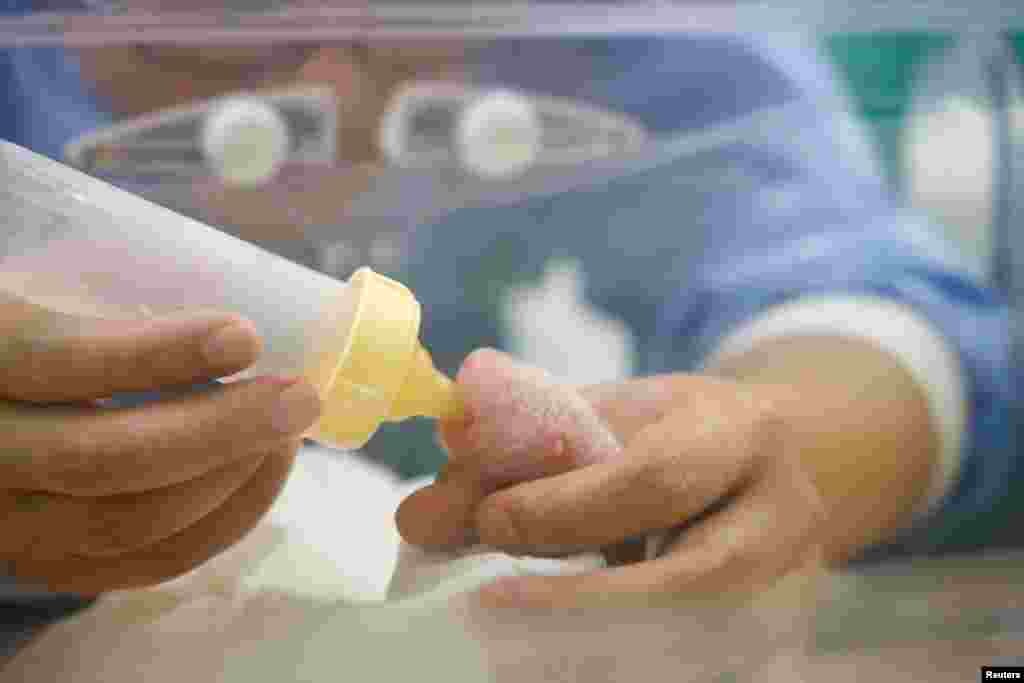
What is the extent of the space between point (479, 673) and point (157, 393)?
0.47ft

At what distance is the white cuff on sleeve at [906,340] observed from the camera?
2.18 ft

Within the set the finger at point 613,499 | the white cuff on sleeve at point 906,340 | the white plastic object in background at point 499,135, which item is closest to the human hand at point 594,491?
the finger at point 613,499

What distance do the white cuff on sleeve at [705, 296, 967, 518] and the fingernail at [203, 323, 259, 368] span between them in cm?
42

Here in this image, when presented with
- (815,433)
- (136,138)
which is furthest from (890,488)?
(136,138)

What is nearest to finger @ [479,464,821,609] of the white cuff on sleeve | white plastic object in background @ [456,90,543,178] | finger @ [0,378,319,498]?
finger @ [0,378,319,498]

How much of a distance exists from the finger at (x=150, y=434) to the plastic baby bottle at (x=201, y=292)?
0.5 inches

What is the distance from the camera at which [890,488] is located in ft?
1.98

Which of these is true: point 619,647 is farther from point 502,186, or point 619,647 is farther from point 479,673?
point 502,186

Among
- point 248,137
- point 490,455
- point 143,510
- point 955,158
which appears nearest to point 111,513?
point 143,510

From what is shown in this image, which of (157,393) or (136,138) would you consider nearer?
(157,393)

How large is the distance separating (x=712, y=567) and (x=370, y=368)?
0.49ft

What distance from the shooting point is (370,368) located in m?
0.32

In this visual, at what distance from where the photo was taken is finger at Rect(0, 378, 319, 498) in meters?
0.31

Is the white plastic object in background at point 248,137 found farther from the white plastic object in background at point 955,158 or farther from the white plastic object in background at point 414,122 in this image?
the white plastic object in background at point 955,158
